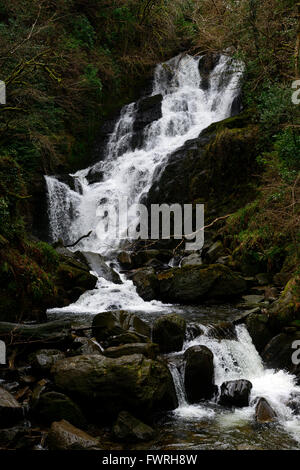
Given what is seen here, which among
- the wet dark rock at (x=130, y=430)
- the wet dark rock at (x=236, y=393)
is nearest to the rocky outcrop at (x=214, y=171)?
the wet dark rock at (x=236, y=393)

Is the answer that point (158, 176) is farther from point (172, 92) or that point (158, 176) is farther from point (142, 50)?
point (142, 50)

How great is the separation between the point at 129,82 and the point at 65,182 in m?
9.97

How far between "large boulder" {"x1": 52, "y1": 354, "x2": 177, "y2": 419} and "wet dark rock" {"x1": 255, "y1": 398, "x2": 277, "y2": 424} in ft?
4.99

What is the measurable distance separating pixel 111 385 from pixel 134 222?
11646mm

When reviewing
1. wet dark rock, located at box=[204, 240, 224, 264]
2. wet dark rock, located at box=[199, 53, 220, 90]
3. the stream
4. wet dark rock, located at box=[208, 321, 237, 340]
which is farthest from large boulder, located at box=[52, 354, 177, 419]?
wet dark rock, located at box=[199, 53, 220, 90]

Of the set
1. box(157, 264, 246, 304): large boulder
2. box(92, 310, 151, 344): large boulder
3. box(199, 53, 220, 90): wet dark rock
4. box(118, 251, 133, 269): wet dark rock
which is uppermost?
box(199, 53, 220, 90): wet dark rock

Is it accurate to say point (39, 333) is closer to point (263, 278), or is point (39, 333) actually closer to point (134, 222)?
point (263, 278)

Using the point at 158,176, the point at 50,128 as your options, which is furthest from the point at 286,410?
the point at 50,128

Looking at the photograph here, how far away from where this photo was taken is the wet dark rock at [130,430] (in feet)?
17.0

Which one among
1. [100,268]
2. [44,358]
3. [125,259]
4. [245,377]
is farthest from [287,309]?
[125,259]

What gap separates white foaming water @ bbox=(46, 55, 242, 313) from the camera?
17.4 metres

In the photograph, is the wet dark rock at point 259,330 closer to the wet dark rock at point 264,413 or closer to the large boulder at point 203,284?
the wet dark rock at point 264,413

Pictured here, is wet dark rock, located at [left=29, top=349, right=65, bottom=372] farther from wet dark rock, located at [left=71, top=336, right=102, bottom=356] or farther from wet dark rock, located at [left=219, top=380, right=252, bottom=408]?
wet dark rock, located at [left=219, top=380, right=252, bottom=408]

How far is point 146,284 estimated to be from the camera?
37.7ft
